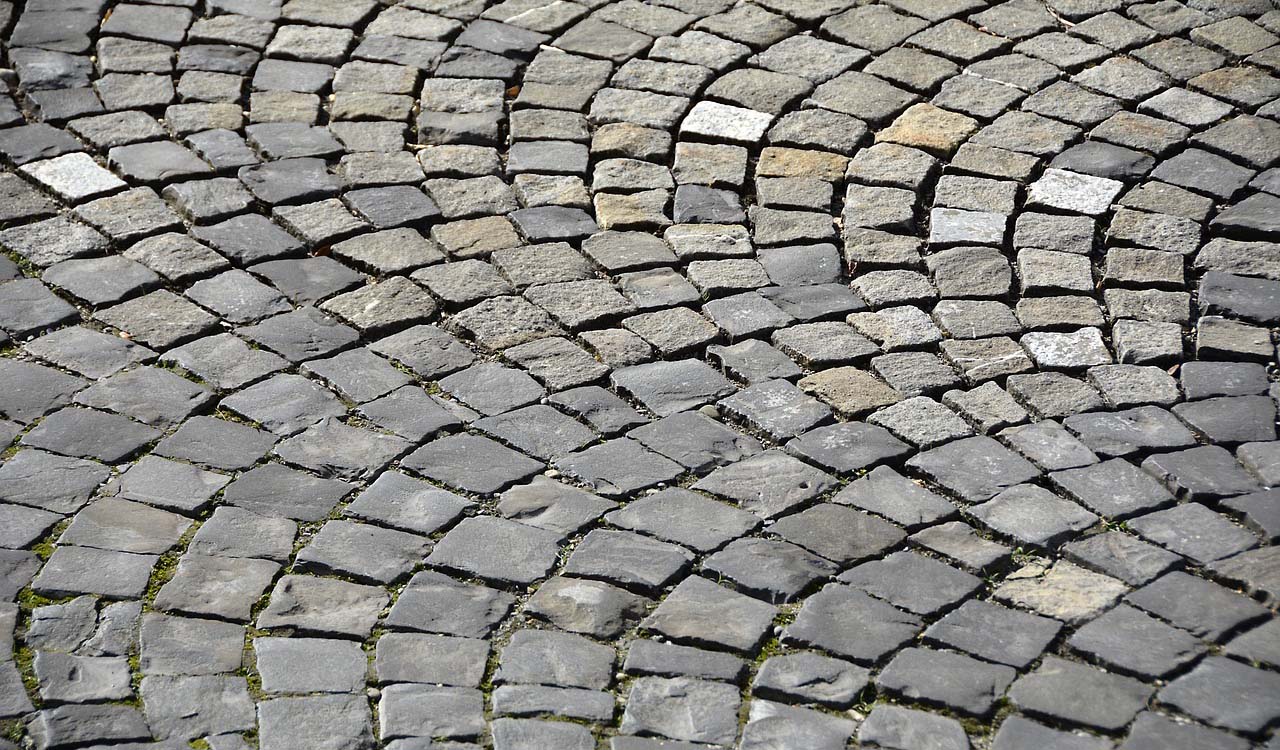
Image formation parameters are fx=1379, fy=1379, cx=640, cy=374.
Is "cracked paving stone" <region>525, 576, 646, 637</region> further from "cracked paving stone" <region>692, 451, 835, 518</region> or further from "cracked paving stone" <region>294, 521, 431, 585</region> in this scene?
"cracked paving stone" <region>692, 451, 835, 518</region>

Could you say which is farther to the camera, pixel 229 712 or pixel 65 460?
pixel 65 460

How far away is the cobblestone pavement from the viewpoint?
125 inches

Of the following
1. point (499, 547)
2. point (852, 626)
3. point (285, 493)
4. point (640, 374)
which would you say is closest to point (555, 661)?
point (499, 547)

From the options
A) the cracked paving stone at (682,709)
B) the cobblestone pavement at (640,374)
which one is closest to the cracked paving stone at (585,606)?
the cobblestone pavement at (640,374)

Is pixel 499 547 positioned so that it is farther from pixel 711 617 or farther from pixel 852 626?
pixel 852 626

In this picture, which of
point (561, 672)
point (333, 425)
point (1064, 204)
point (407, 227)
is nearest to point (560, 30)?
point (407, 227)

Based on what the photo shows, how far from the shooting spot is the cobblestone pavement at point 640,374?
3180 mm

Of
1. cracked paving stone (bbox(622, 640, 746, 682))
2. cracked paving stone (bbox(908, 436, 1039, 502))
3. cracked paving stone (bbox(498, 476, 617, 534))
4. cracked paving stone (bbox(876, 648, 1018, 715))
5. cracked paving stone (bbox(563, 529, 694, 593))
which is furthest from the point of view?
cracked paving stone (bbox(908, 436, 1039, 502))

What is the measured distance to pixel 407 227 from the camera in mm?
5016

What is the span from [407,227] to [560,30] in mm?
1659

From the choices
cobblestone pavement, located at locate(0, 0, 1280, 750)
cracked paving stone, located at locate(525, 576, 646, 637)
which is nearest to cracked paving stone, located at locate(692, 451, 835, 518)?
cobblestone pavement, located at locate(0, 0, 1280, 750)

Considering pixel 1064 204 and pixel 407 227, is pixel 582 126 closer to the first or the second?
pixel 407 227

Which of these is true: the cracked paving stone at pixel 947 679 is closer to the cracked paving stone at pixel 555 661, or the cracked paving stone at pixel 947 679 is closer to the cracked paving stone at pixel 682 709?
the cracked paving stone at pixel 682 709

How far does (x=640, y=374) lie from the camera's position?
430 cm
